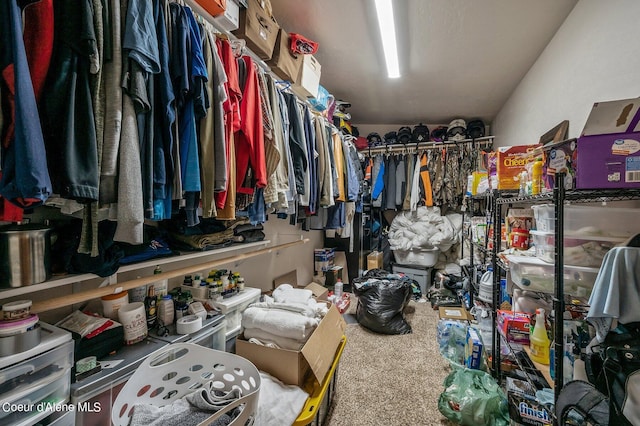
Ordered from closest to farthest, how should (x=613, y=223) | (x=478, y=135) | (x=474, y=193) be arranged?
(x=613, y=223)
(x=474, y=193)
(x=478, y=135)

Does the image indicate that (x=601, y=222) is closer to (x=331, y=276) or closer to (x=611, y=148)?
(x=611, y=148)

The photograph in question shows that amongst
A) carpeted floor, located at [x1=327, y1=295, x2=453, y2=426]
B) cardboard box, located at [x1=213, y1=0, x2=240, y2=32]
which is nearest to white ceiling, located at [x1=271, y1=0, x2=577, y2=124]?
cardboard box, located at [x1=213, y1=0, x2=240, y2=32]

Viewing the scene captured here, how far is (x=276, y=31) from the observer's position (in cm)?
173

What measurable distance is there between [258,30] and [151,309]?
1.61m

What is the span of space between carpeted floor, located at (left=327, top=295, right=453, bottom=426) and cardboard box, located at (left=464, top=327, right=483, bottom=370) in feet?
0.57

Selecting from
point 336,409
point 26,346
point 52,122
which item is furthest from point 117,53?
point 336,409

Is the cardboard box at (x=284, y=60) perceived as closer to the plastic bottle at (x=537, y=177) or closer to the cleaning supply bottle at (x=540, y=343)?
the plastic bottle at (x=537, y=177)

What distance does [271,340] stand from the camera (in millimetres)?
1236

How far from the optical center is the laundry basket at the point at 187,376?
2.80 feet

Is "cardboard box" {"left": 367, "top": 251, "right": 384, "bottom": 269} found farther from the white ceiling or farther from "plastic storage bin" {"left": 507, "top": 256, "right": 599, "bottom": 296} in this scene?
"plastic storage bin" {"left": 507, "top": 256, "right": 599, "bottom": 296}

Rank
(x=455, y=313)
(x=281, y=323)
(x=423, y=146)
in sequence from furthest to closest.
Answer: (x=423, y=146) → (x=455, y=313) → (x=281, y=323)

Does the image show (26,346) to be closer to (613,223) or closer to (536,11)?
(613,223)

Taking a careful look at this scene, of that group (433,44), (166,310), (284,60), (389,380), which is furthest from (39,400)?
(433,44)

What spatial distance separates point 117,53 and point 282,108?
90cm
